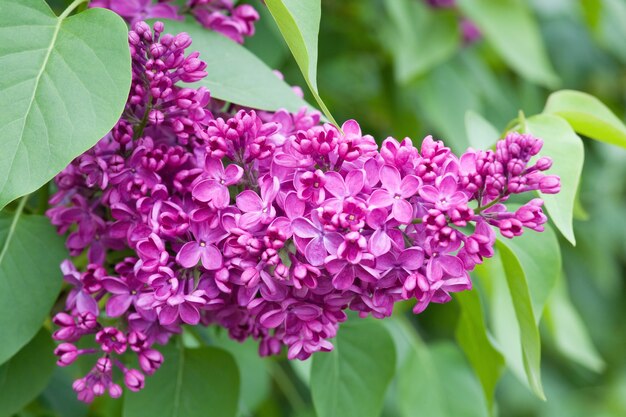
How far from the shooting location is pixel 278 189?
2.78ft

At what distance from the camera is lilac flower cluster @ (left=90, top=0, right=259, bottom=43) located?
106cm

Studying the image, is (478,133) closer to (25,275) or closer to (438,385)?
(438,385)

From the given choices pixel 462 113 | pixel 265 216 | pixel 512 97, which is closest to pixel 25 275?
pixel 265 216

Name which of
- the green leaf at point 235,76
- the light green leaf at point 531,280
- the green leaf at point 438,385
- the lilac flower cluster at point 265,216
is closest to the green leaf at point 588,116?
the light green leaf at point 531,280

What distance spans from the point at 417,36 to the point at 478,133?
917mm

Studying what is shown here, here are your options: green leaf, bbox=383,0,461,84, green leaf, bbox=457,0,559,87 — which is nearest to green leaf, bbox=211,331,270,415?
green leaf, bbox=383,0,461,84

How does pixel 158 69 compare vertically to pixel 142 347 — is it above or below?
above

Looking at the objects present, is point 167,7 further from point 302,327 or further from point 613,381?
point 613,381

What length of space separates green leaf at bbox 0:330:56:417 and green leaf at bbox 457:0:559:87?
1.31 m

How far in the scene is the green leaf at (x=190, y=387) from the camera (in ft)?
3.48

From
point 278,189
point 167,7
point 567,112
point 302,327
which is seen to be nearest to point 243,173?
point 278,189

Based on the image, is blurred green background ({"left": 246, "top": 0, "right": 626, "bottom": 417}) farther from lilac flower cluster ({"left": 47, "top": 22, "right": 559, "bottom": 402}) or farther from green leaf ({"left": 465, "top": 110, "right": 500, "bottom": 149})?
lilac flower cluster ({"left": 47, "top": 22, "right": 559, "bottom": 402})

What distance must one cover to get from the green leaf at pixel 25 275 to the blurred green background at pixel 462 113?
1.38 feet

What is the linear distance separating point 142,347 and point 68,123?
10.5 inches
